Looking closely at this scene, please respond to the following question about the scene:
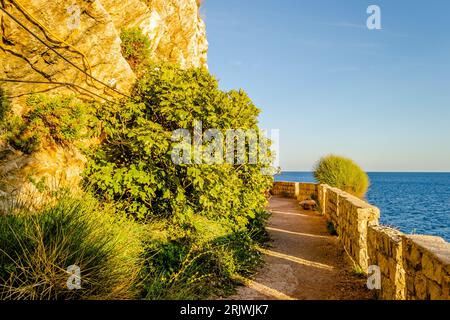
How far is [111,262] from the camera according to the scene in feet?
12.4

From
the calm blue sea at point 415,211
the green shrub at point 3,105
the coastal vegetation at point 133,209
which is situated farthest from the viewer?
the calm blue sea at point 415,211

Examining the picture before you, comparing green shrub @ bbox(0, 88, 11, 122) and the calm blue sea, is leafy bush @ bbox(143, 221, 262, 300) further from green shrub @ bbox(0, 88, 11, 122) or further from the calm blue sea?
green shrub @ bbox(0, 88, 11, 122)

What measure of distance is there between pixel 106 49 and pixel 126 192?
3521 mm

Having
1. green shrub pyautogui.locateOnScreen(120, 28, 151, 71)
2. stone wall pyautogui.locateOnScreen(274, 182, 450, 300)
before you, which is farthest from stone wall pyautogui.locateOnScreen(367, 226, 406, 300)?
green shrub pyautogui.locateOnScreen(120, 28, 151, 71)

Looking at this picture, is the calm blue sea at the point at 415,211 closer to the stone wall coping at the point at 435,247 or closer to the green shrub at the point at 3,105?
the stone wall coping at the point at 435,247

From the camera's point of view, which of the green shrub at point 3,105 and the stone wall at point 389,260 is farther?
the green shrub at point 3,105

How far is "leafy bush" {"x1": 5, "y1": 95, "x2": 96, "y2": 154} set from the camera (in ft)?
18.5

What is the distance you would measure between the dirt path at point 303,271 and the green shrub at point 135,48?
6037 mm

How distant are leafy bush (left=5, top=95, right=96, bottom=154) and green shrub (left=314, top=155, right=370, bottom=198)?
1321 cm

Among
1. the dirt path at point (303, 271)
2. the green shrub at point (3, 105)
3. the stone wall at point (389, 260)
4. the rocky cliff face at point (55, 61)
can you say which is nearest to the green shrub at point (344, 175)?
the dirt path at point (303, 271)

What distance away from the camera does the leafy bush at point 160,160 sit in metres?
5.59

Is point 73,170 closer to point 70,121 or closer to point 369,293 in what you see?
point 70,121

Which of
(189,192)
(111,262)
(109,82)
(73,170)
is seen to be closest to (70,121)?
(73,170)

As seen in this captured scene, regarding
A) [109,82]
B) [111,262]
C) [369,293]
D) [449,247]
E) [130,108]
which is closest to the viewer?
[449,247]
